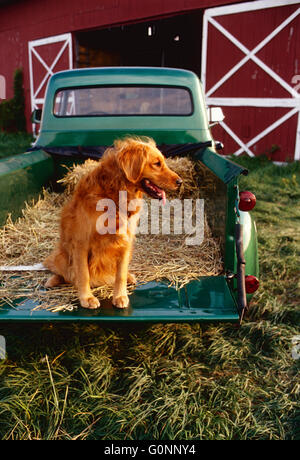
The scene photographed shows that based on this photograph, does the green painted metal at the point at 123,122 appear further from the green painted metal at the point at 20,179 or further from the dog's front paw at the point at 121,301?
the dog's front paw at the point at 121,301

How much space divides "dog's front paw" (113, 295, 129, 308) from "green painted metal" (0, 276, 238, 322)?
26 millimetres

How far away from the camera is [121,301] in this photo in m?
1.95

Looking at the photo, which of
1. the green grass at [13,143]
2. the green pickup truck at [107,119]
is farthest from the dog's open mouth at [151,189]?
the green grass at [13,143]

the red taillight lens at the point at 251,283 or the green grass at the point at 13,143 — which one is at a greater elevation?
the green grass at the point at 13,143

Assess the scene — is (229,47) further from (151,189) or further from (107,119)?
(151,189)

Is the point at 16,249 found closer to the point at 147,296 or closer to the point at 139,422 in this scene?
the point at 147,296

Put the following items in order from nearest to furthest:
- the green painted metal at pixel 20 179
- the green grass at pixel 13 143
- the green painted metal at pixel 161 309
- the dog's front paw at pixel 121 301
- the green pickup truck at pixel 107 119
Answer: the green painted metal at pixel 161 309, the dog's front paw at pixel 121 301, the green painted metal at pixel 20 179, the green pickup truck at pixel 107 119, the green grass at pixel 13 143

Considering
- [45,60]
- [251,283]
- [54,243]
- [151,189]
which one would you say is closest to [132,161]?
[151,189]

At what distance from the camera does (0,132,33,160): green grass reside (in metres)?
11.0

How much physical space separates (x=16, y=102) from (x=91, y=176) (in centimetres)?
1392

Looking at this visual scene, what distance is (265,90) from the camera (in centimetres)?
848

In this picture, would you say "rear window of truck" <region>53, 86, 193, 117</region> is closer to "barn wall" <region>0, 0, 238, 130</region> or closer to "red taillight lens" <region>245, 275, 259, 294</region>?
"red taillight lens" <region>245, 275, 259, 294</region>

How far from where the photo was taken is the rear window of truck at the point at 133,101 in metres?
4.01

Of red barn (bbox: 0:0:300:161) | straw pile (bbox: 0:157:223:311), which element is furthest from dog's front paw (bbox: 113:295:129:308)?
red barn (bbox: 0:0:300:161)
